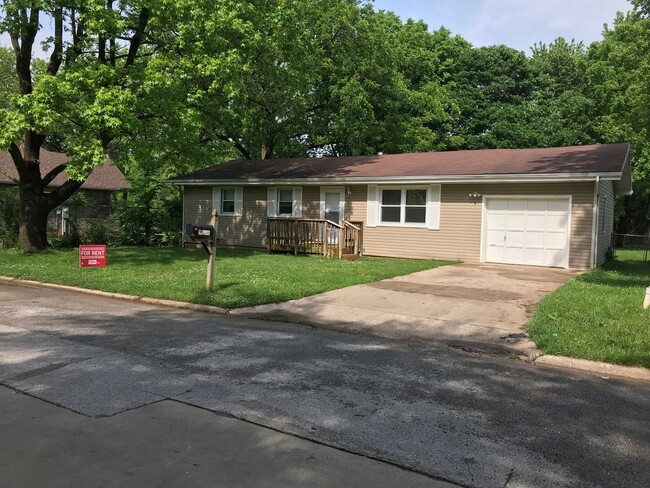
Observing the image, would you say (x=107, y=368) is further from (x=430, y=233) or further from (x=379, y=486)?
(x=430, y=233)

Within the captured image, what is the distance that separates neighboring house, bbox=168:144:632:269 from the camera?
1520cm

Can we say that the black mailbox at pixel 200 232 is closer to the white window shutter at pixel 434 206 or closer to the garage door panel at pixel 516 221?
the white window shutter at pixel 434 206

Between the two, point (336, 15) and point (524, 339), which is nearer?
point (524, 339)

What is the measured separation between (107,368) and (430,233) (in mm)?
13392

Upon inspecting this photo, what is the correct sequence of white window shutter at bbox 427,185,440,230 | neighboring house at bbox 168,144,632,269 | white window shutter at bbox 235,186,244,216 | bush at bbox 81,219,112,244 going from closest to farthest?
1. neighboring house at bbox 168,144,632,269
2. white window shutter at bbox 427,185,440,230
3. white window shutter at bbox 235,186,244,216
4. bush at bbox 81,219,112,244

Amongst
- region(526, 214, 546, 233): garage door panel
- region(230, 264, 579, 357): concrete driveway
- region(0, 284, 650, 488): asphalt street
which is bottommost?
region(0, 284, 650, 488): asphalt street

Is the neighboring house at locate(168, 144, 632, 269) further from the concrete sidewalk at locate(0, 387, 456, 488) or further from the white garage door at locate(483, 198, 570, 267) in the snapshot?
the concrete sidewalk at locate(0, 387, 456, 488)

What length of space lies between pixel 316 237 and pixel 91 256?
728 centimetres

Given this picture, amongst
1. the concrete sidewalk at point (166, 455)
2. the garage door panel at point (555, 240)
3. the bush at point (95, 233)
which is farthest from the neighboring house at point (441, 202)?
the concrete sidewalk at point (166, 455)

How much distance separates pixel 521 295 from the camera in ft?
34.6

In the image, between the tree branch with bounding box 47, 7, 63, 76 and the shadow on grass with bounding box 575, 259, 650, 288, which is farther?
the tree branch with bounding box 47, 7, 63, 76

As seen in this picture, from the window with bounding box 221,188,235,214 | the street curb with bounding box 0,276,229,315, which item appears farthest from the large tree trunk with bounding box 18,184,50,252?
A: the window with bounding box 221,188,235,214

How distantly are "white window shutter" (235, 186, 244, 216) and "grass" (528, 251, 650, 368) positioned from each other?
13.4 meters

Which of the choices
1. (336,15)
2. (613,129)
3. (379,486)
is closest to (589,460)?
(379,486)
